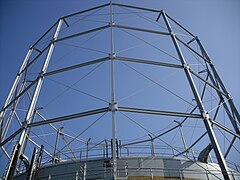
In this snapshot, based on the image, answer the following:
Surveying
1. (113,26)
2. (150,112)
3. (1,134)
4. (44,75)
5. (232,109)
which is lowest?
(150,112)

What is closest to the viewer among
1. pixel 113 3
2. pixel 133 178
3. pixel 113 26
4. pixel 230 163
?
pixel 133 178

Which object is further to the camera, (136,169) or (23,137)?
(23,137)

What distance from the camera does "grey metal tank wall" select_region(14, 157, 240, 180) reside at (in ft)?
32.7

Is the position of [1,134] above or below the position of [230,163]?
→ above

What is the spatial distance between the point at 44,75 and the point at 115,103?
500cm

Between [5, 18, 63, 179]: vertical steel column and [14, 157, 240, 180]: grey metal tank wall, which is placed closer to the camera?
[5, 18, 63, 179]: vertical steel column

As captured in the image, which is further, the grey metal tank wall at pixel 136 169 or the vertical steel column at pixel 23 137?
the grey metal tank wall at pixel 136 169

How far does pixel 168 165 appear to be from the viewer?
35.5ft

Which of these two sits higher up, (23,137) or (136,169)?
(23,137)

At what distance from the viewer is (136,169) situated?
33.6 ft

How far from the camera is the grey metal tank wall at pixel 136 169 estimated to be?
9969 millimetres

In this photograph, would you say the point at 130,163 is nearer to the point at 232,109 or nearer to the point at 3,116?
the point at 232,109

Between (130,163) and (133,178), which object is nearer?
(133,178)

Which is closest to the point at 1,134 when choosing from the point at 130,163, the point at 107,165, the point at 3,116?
the point at 3,116
